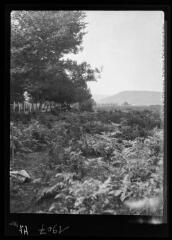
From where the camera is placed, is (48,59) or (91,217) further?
(48,59)

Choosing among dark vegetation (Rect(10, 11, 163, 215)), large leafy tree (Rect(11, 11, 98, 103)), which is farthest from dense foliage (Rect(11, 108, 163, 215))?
A: large leafy tree (Rect(11, 11, 98, 103))

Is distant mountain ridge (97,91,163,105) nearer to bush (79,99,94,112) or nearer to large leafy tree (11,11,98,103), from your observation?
bush (79,99,94,112)

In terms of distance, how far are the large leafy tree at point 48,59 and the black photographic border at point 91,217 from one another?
0.23 ft

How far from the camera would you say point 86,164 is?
2.73 meters

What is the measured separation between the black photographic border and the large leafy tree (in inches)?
2.7

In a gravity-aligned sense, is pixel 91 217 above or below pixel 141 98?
below

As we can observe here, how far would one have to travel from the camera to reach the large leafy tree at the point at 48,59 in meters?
2.74

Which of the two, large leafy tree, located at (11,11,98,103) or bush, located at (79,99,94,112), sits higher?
large leafy tree, located at (11,11,98,103)

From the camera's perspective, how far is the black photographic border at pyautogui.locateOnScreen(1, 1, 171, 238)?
2.66m

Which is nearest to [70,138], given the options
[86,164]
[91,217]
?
[86,164]

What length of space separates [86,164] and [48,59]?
903 mm

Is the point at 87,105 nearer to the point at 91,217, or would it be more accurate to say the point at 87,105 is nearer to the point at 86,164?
the point at 86,164
